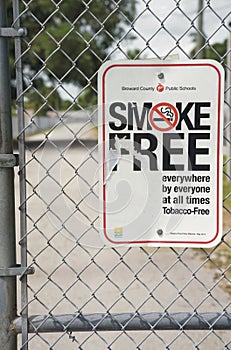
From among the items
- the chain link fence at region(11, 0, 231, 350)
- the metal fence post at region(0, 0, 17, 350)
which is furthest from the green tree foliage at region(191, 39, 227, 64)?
the metal fence post at region(0, 0, 17, 350)

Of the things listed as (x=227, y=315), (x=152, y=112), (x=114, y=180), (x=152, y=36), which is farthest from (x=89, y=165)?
(x=227, y=315)

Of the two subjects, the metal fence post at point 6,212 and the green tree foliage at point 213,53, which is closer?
the metal fence post at point 6,212

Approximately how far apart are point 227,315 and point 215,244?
30 centimetres

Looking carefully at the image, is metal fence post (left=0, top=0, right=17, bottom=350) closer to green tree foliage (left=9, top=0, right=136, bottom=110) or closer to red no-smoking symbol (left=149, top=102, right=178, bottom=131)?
green tree foliage (left=9, top=0, right=136, bottom=110)

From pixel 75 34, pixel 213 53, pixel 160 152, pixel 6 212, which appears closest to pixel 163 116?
pixel 160 152

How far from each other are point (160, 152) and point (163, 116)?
5.1 inches

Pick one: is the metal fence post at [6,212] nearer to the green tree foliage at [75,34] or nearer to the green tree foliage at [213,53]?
the green tree foliage at [75,34]

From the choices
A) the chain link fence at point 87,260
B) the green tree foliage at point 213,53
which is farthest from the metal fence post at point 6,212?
the green tree foliage at point 213,53

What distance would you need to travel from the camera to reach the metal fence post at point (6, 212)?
1788 millimetres

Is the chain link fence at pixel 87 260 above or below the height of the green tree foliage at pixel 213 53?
below

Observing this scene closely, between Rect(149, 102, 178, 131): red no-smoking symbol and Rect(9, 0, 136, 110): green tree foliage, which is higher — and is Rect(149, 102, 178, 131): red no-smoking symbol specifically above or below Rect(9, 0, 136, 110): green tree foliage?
below

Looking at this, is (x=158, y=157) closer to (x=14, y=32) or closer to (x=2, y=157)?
(x=2, y=157)

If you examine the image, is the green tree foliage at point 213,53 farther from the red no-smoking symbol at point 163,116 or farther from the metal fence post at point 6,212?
the metal fence post at point 6,212

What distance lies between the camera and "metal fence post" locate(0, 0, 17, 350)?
5.87 feet
